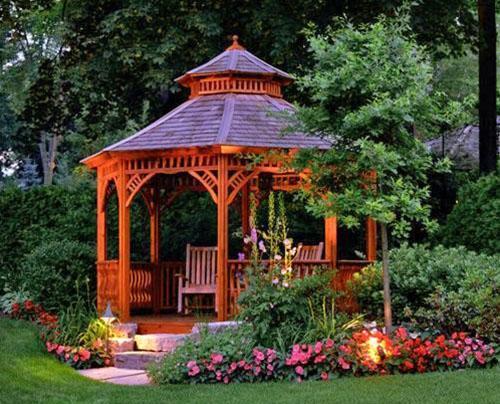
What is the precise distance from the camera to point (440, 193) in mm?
19594

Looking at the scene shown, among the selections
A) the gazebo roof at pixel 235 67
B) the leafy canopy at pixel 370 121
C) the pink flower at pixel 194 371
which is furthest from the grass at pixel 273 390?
the gazebo roof at pixel 235 67

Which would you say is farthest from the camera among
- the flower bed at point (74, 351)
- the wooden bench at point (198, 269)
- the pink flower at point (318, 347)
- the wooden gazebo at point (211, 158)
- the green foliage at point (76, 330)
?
the wooden bench at point (198, 269)

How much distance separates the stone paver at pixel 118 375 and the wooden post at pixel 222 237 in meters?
1.61

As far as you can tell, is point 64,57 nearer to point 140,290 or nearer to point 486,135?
point 140,290

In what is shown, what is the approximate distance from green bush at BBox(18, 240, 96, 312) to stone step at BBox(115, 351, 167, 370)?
265 centimetres

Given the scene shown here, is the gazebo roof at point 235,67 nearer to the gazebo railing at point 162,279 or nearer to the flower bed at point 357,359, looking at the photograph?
the gazebo railing at point 162,279

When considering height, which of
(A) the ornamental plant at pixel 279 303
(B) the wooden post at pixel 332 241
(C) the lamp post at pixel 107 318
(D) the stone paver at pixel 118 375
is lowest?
(D) the stone paver at pixel 118 375

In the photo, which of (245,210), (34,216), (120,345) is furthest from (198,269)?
(34,216)

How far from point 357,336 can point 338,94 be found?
2.74m

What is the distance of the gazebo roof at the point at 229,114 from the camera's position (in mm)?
14117

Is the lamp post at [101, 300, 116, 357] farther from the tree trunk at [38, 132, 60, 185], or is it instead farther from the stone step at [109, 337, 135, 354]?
the tree trunk at [38, 132, 60, 185]

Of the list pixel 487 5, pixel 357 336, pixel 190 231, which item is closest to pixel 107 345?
pixel 357 336

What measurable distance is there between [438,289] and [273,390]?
2499mm

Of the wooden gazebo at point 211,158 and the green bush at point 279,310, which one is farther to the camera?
the wooden gazebo at point 211,158
